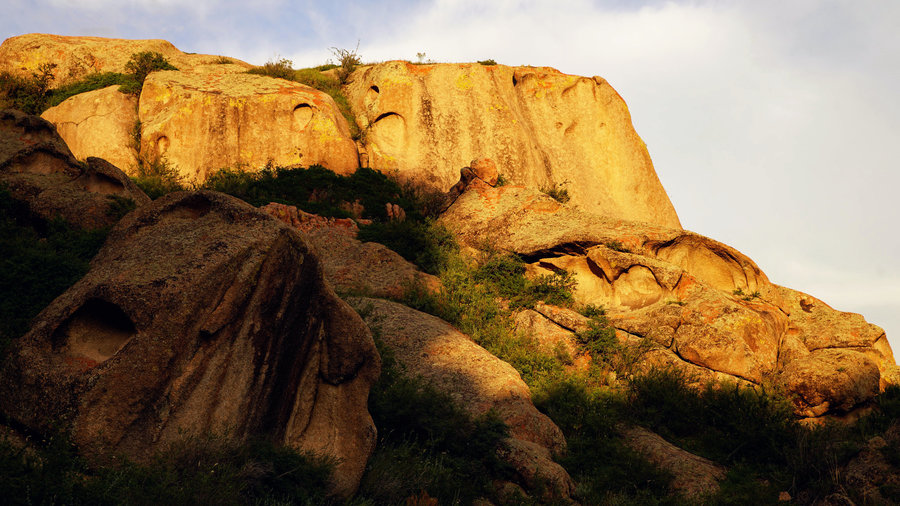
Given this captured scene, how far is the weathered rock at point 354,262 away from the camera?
1744 centimetres

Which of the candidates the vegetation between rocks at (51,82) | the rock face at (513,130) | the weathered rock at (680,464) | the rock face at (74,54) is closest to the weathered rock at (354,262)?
the weathered rock at (680,464)

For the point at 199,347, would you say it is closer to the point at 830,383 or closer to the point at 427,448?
the point at 427,448

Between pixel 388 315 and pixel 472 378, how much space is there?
9.42ft

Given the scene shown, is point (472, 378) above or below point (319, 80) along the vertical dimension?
below

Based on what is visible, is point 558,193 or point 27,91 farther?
point 558,193

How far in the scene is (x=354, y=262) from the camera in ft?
60.0

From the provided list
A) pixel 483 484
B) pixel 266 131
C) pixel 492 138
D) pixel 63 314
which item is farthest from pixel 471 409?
pixel 492 138

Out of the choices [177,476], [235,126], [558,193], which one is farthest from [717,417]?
[235,126]

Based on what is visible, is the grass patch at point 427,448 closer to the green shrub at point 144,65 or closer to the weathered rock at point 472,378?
the weathered rock at point 472,378

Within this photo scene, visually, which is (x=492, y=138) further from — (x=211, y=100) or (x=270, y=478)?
(x=270, y=478)

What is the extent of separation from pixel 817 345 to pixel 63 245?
1785cm

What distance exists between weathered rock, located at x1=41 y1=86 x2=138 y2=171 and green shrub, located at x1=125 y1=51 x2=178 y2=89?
1645 mm

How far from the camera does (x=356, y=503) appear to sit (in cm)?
789

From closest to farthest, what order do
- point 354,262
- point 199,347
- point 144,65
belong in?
point 199,347 < point 354,262 < point 144,65
